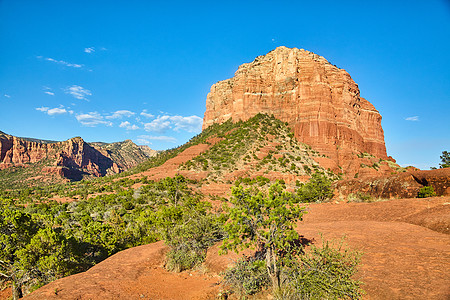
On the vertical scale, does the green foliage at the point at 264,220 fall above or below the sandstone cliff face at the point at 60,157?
below

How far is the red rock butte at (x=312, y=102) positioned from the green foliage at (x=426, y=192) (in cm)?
3632

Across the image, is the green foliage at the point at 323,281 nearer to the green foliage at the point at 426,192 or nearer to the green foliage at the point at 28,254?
the green foliage at the point at 28,254

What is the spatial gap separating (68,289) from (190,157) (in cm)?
4380

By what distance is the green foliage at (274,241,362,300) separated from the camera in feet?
19.0

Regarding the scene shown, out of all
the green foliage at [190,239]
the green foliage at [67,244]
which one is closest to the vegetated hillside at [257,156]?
the green foliage at [67,244]

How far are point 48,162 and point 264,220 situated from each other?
125469 mm

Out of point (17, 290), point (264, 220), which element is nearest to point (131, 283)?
point (264, 220)

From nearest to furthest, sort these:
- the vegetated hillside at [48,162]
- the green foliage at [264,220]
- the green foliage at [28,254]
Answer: the green foliage at [264,220] < the green foliage at [28,254] < the vegetated hillside at [48,162]

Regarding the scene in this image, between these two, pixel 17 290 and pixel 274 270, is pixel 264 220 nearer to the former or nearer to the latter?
pixel 274 270

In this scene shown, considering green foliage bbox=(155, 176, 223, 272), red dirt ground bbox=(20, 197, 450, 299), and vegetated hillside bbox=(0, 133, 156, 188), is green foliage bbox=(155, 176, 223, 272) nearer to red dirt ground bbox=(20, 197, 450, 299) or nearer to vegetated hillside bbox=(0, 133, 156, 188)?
red dirt ground bbox=(20, 197, 450, 299)

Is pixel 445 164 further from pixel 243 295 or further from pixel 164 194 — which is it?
pixel 243 295

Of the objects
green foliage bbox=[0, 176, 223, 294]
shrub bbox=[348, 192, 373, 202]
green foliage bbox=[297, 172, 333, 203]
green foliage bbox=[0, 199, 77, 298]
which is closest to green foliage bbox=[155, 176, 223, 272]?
green foliage bbox=[0, 176, 223, 294]

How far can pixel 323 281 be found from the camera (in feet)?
→ 19.5

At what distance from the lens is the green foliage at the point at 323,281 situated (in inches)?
228
